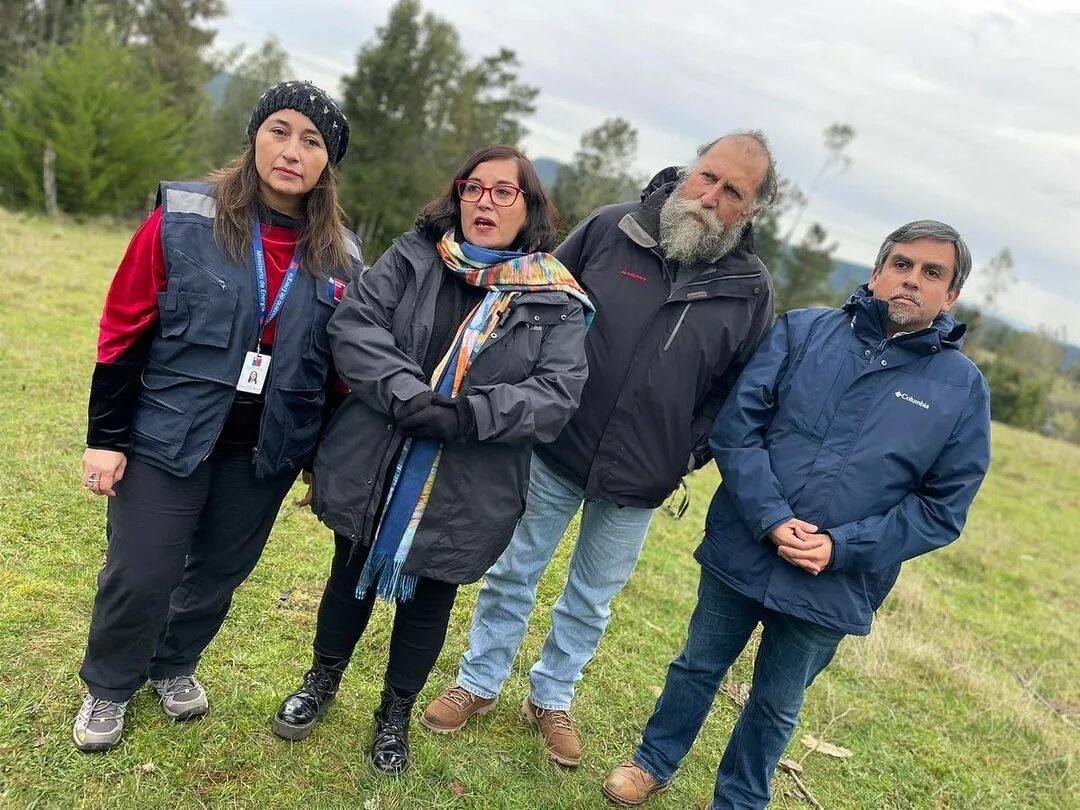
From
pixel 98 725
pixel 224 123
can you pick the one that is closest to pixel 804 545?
pixel 98 725

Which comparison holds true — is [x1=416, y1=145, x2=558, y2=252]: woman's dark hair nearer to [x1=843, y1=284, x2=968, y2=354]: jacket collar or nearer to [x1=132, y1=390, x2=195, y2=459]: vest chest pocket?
[x1=132, y1=390, x2=195, y2=459]: vest chest pocket

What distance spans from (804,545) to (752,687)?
760 millimetres

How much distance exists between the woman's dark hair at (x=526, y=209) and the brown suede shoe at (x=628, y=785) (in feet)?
7.31

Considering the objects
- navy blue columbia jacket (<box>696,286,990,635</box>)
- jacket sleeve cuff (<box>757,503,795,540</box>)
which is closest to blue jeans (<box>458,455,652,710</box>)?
navy blue columbia jacket (<box>696,286,990,635</box>)

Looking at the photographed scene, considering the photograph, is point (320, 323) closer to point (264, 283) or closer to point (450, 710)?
point (264, 283)

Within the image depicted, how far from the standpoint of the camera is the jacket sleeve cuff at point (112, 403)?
238cm

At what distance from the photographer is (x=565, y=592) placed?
133 inches

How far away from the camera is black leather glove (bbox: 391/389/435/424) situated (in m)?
2.34

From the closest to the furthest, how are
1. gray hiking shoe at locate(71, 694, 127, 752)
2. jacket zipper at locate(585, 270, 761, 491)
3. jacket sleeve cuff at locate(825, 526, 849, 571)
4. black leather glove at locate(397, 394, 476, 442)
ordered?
black leather glove at locate(397, 394, 476, 442), jacket sleeve cuff at locate(825, 526, 849, 571), gray hiking shoe at locate(71, 694, 127, 752), jacket zipper at locate(585, 270, 761, 491)

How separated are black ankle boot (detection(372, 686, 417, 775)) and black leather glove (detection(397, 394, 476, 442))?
1193 mm

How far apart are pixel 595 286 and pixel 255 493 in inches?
59.9

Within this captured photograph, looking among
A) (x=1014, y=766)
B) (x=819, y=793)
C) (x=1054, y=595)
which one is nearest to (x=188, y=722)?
(x=819, y=793)

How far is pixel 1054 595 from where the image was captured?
870 cm

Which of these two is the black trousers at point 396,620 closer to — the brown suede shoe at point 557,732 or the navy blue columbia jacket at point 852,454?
the brown suede shoe at point 557,732
